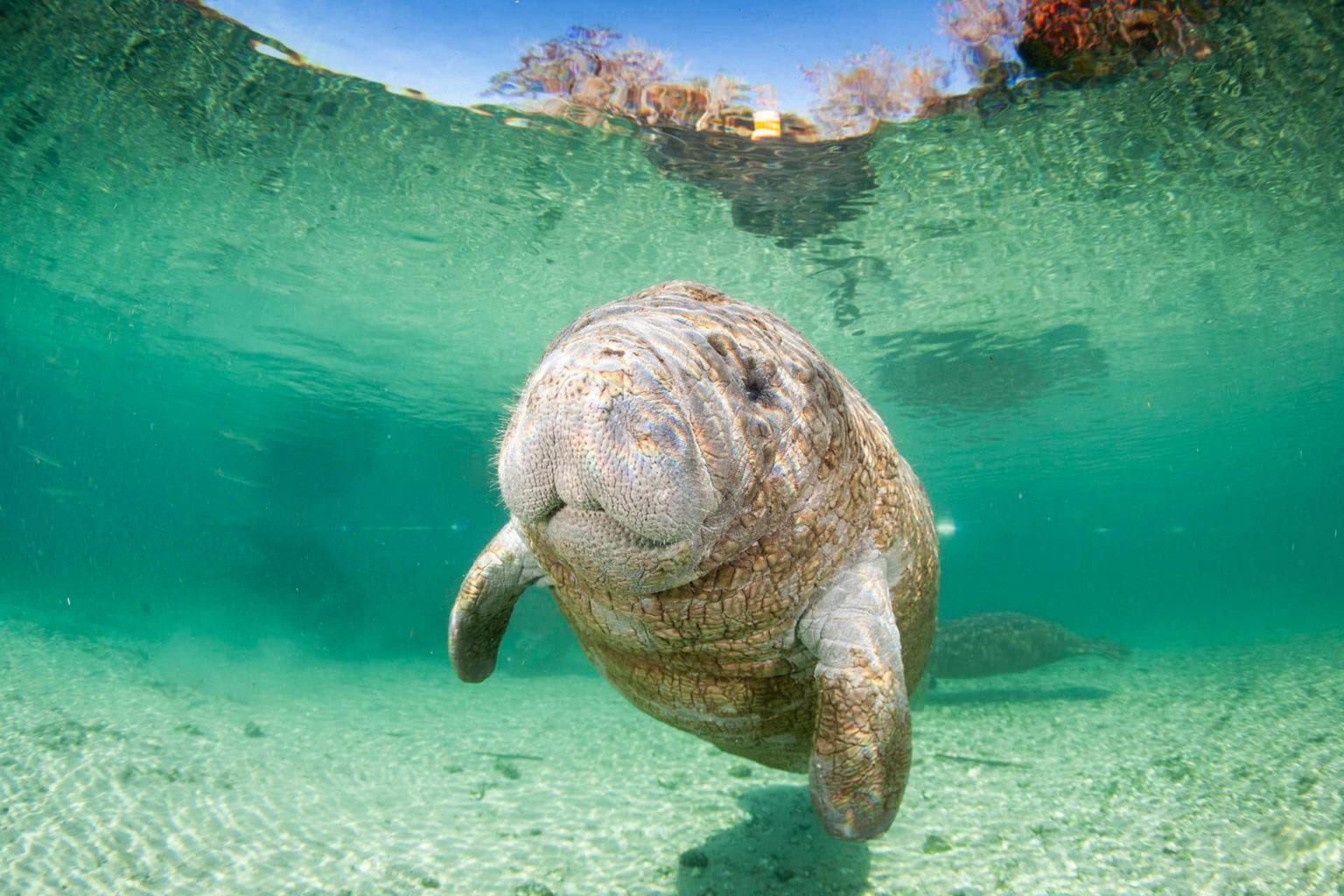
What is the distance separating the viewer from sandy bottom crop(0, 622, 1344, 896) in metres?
4.80

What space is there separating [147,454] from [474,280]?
149 feet

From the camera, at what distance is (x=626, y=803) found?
6645 mm

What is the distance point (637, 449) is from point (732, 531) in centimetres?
61

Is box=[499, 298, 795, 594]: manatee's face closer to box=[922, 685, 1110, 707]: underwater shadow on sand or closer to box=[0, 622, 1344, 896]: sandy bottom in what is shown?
box=[0, 622, 1344, 896]: sandy bottom

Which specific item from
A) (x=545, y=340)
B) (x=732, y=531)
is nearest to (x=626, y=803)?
(x=732, y=531)

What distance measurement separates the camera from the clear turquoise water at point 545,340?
18.1 ft

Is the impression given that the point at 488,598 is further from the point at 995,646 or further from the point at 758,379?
the point at 995,646

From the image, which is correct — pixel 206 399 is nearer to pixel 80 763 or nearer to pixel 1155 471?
pixel 80 763

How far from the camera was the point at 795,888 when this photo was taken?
4430 millimetres

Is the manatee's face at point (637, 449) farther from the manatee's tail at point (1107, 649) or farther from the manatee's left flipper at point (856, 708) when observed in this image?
the manatee's tail at point (1107, 649)

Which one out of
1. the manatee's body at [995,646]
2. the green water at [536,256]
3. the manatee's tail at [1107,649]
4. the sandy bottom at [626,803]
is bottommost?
the manatee's tail at [1107,649]

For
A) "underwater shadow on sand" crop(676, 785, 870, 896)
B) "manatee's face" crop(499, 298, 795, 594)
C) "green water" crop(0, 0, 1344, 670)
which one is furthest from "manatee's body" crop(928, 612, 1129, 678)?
"manatee's face" crop(499, 298, 795, 594)

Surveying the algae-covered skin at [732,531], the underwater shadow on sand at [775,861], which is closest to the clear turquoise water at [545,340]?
the underwater shadow on sand at [775,861]

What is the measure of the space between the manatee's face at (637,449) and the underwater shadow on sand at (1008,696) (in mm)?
11539
